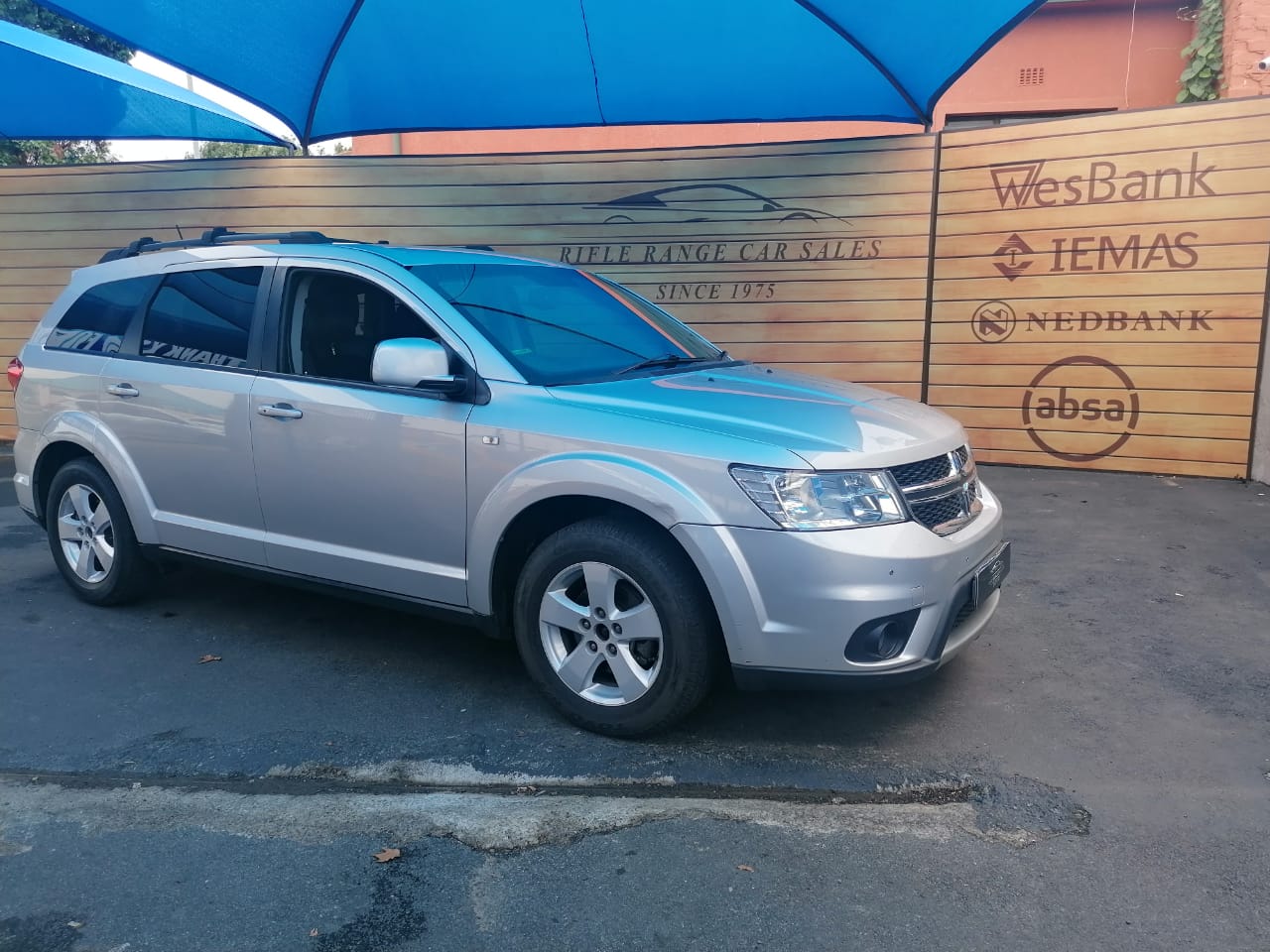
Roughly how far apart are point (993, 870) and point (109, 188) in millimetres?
9795

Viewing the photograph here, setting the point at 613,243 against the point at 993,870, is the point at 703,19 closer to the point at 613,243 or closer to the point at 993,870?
the point at 613,243

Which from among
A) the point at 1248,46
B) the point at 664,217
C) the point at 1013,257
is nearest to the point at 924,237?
the point at 1013,257

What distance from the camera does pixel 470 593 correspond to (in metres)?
3.79

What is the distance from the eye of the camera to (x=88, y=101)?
30.2 ft

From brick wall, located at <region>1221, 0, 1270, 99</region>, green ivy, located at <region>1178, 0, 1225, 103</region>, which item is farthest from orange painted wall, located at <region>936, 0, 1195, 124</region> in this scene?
brick wall, located at <region>1221, 0, 1270, 99</region>

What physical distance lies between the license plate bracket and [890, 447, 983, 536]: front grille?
162mm

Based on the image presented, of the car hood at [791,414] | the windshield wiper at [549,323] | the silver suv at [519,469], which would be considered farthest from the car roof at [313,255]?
the car hood at [791,414]

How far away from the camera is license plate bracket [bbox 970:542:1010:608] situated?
11.4 ft

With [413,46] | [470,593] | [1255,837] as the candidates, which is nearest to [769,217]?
[413,46]

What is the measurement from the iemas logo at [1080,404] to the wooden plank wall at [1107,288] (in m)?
0.01

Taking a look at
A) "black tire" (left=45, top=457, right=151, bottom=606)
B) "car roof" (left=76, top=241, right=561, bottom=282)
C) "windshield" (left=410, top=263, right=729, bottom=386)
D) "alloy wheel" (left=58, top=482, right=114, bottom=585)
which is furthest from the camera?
"alloy wheel" (left=58, top=482, right=114, bottom=585)

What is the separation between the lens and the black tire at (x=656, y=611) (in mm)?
3312

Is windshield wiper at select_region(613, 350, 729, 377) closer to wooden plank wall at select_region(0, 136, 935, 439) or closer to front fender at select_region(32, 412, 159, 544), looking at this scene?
front fender at select_region(32, 412, 159, 544)

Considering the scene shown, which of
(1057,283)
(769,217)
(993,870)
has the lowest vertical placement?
(993,870)
